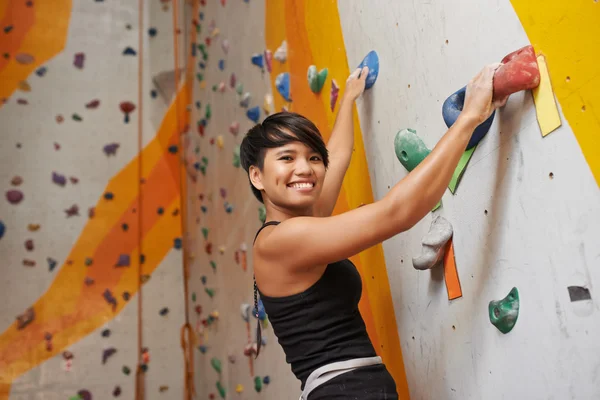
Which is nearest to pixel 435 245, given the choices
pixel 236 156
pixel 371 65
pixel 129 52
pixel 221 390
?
pixel 371 65

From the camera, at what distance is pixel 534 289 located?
100cm

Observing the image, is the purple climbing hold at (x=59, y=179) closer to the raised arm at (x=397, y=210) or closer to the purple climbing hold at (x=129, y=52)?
the purple climbing hold at (x=129, y=52)

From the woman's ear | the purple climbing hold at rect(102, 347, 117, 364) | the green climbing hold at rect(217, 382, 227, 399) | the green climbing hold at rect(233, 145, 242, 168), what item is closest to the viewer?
the woman's ear

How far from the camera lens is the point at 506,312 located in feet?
3.45

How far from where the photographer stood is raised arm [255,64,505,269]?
3.19 ft

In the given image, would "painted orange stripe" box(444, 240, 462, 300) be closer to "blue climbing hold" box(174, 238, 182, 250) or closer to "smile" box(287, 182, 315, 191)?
"smile" box(287, 182, 315, 191)

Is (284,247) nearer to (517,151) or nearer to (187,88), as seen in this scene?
(517,151)

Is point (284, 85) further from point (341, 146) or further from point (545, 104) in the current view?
point (545, 104)

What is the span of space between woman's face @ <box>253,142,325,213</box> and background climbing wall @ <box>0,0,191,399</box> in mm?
2489

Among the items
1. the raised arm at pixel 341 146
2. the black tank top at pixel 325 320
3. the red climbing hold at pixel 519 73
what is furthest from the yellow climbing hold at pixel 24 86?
the red climbing hold at pixel 519 73

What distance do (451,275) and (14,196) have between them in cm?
285

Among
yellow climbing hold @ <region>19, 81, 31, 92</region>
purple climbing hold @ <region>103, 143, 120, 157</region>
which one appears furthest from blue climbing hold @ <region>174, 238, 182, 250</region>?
yellow climbing hold @ <region>19, 81, 31, 92</region>

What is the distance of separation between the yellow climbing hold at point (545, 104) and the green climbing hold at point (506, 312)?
0.93 feet

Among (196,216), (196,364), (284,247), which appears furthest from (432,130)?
(196,364)
